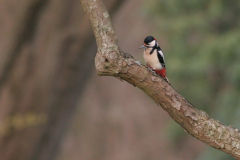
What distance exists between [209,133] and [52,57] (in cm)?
179

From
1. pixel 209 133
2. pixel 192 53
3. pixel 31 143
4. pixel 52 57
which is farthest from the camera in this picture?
pixel 192 53

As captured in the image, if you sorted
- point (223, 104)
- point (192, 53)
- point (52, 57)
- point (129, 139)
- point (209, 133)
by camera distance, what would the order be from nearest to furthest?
point (209, 133) < point (52, 57) < point (223, 104) < point (192, 53) < point (129, 139)

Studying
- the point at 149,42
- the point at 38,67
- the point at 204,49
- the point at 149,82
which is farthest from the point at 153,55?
the point at 204,49

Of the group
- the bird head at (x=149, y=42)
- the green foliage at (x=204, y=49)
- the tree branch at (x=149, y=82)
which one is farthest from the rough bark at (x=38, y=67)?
the green foliage at (x=204, y=49)

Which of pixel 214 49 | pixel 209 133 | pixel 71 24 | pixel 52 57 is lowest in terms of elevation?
pixel 209 133

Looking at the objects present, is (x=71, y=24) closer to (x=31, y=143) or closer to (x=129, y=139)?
(x=31, y=143)

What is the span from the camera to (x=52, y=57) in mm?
3309

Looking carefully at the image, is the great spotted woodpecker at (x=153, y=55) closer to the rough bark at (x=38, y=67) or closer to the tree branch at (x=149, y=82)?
the rough bark at (x=38, y=67)

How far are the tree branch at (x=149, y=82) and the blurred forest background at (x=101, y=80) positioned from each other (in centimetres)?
126

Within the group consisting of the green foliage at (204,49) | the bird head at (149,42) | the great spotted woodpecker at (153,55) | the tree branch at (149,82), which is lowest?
the tree branch at (149,82)

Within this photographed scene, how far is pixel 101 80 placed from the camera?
33.6 ft

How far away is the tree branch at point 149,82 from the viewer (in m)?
→ 1.89

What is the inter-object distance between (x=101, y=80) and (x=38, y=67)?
6.91 m

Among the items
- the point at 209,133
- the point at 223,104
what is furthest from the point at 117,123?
the point at 209,133
